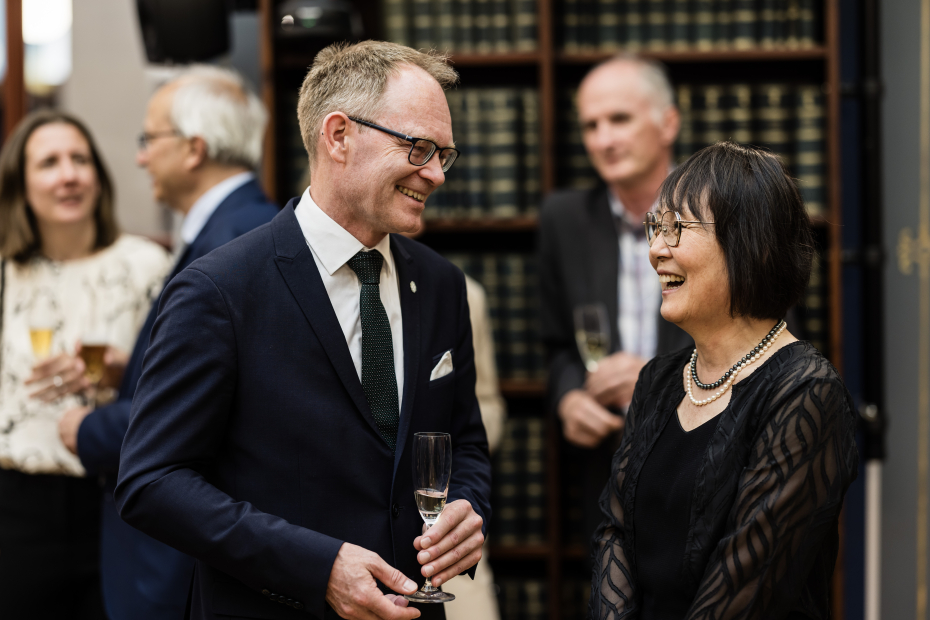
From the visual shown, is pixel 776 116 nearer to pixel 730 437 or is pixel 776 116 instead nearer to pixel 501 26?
pixel 501 26

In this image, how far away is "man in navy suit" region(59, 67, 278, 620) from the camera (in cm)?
204

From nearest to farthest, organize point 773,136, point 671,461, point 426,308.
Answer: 1. point 671,461
2. point 426,308
3. point 773,136

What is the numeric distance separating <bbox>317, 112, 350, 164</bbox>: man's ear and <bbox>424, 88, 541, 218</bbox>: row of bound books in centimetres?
171

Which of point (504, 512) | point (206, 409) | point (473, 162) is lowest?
point (504, 512)

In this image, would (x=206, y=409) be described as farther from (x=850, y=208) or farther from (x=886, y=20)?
(x=886, y=20)

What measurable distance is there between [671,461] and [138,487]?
0.88 metres

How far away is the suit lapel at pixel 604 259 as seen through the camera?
2.80 metres

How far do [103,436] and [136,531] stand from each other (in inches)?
9.2

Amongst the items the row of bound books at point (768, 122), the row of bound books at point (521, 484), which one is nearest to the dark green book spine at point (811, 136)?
the row of bound books at point (768, 122)

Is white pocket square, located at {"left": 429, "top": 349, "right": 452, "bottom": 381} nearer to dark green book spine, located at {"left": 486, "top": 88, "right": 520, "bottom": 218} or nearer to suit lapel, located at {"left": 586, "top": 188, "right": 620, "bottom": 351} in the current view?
suit lapel, located at {"left": 586, "top": 188, "right": 620, "bottom": 351}

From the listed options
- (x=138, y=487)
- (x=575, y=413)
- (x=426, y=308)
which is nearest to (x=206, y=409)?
(x=138, y=487)

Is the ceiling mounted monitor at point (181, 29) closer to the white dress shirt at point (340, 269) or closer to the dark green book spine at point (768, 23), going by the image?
the white dress shirt at point (340, 269)

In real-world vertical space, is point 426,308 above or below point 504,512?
above

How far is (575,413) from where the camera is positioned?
2691 millimetres
